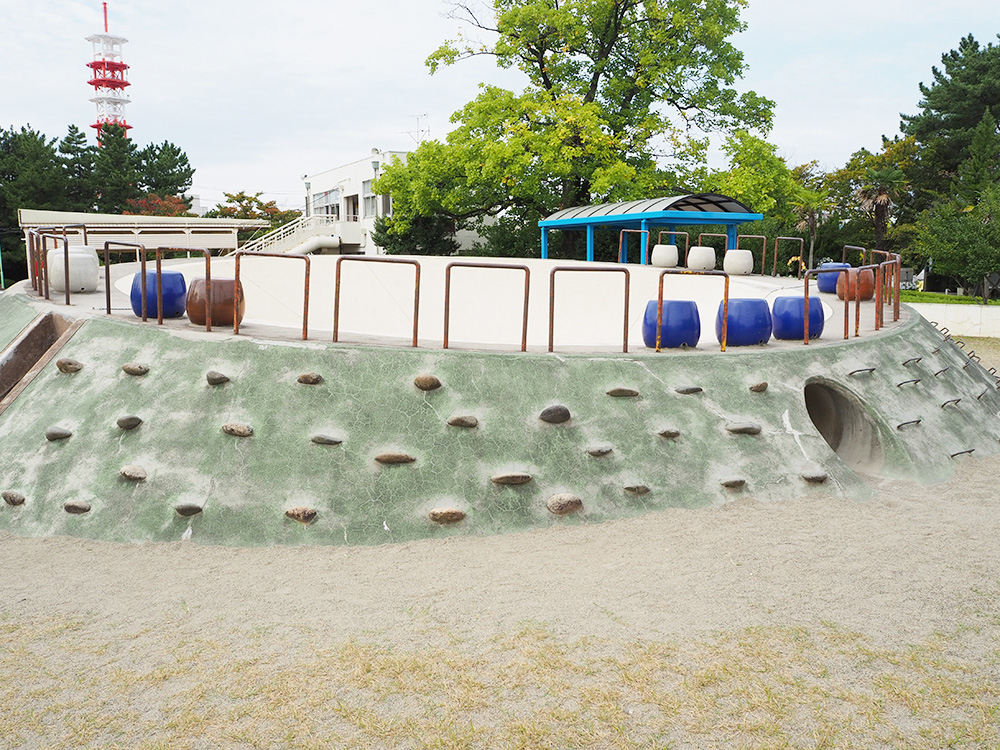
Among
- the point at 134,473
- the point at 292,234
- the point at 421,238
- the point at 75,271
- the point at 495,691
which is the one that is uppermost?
the point at 292,234

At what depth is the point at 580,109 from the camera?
90.7 ft

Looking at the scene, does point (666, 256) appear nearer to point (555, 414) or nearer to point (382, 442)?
point (555, 414)

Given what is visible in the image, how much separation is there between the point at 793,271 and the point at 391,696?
115ft

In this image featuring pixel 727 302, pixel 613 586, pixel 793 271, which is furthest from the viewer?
pixel 793 271

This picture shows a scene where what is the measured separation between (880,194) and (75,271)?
41283 millimetres

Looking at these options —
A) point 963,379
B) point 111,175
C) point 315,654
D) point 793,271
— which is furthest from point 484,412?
point 111,175

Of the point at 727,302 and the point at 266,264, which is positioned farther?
the point at 266,264

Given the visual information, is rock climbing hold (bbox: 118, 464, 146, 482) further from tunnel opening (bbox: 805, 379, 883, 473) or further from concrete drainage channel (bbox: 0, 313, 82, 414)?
tunnel opening (bbox: 805, 379, 883, 473)

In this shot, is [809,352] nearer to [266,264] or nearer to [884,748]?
[884,748]

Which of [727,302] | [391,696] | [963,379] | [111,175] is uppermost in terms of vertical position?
[111,175]

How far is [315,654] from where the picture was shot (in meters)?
5.30

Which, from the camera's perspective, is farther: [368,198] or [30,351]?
[368,198]

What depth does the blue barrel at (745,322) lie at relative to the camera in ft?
33.5

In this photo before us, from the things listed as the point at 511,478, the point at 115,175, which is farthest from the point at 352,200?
the point at 511,478
